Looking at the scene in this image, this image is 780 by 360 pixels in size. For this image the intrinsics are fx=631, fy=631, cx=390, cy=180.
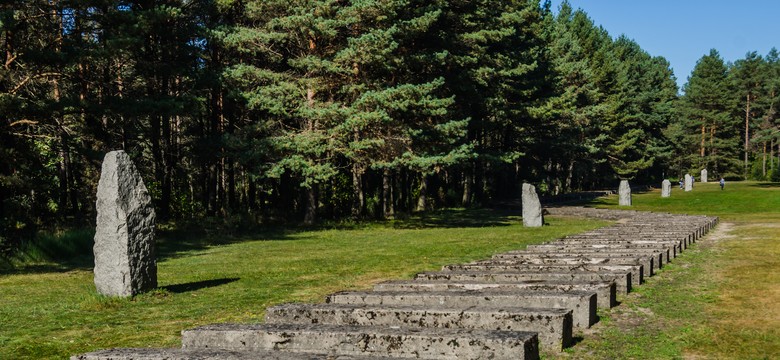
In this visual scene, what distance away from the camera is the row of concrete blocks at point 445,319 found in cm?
506

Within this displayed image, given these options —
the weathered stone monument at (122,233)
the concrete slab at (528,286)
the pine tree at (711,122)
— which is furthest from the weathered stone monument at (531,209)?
the pine tree at (711,122)

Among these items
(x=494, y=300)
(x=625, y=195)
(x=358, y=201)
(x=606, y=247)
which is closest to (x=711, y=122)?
(x=625, y=195)

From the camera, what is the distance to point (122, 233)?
1012cm

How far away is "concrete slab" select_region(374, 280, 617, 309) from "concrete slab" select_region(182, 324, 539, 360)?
107 inches

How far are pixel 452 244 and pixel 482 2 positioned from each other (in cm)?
2266

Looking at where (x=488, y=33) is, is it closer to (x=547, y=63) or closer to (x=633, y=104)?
(x=547, y=63)

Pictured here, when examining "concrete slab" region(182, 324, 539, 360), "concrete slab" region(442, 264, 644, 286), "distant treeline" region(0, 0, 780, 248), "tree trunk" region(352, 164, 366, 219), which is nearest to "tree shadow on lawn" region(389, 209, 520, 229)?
"tree trunk" region(352, 164, 366, 219)

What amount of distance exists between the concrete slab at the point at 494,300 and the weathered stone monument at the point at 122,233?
4.39 meters

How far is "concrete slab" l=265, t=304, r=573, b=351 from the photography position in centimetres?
600

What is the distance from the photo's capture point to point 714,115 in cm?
9412

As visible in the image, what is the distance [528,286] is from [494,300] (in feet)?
3.50

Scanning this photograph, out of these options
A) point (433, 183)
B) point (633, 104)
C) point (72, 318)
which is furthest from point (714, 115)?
point (72, 318)

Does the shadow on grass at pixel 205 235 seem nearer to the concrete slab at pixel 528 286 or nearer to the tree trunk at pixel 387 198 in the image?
the tree trunk at pixel 387 198

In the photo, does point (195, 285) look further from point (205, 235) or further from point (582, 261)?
point (205, 235)
